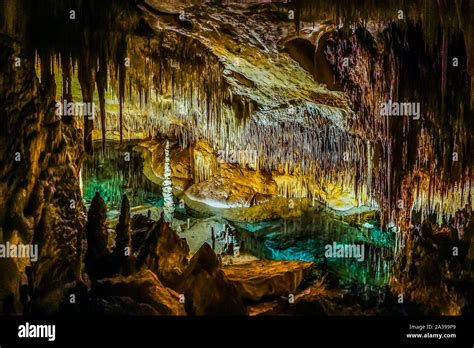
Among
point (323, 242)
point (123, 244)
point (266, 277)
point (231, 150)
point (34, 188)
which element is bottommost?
point (266, 277)

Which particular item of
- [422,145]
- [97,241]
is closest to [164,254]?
[97,241]

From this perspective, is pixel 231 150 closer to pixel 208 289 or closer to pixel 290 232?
pixel 290 232

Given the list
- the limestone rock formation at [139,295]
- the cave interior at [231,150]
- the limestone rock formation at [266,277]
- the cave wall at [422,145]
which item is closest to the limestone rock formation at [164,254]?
the cave interior at [231,150]

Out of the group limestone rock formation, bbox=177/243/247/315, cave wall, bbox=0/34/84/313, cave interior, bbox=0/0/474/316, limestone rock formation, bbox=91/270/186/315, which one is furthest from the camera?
limestone rock formation, bbox=177/243/247/315

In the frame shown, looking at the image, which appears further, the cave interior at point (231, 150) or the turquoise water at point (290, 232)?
the turquoise water at point (290, 232)

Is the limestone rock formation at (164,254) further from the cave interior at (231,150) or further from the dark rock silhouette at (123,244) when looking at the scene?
the dark rock silhouette at (123,244)

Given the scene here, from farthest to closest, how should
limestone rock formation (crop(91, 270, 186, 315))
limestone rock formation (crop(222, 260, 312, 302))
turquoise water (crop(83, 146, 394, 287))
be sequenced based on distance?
turquoise water (crop(83, 146, 394, 287)) → limestone rock formation (crop(222, 260, 312, 302)) → limestone rock formation (crop(91, 270, 186, 315))

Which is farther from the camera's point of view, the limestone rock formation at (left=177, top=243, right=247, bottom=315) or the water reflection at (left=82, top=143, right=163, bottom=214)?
the water reflection at (left=82, top=143, right=163, bottom=214)

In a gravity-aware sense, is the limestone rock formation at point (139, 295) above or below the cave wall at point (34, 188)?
below

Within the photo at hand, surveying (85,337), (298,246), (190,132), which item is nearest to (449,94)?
(298,246)

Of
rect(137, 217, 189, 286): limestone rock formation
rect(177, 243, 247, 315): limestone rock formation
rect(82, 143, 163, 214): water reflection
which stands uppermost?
rect(82, 143, 163, 214): water reflection

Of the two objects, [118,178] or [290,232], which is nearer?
[118,178]

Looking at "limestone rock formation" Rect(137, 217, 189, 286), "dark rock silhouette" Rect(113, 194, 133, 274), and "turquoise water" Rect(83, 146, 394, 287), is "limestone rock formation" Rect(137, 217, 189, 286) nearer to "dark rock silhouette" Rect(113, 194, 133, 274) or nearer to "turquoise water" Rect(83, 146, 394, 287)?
"dark rock silhouette" Rect(113, 194, 133, 274)

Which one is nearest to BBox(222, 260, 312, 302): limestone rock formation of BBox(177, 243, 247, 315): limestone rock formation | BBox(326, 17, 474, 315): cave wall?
BBox(177, 243, 247, 315): limestone rock formation
